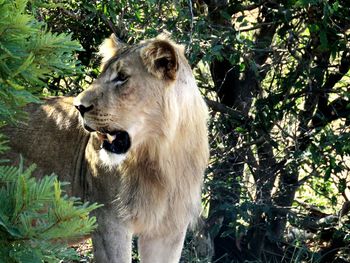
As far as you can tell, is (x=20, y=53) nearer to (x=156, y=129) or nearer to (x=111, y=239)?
(x=156, y=129)

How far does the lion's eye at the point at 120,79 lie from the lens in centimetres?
410

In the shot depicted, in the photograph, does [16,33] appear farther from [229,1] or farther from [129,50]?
[229,1]

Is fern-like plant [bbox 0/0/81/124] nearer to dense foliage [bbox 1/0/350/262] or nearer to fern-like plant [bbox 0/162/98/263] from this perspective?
fern-like plant [bbox 0/162/98/263]

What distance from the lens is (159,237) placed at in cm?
455

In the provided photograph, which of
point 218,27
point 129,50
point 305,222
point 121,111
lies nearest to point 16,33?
point 121,111

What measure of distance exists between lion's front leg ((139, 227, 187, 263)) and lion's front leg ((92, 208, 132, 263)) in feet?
0.77

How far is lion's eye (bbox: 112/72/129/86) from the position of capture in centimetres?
410

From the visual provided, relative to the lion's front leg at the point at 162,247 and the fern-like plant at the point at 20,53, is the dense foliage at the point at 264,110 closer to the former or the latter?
the lion's front leg at the point at 162,247

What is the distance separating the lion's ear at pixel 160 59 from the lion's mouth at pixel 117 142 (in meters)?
0.33

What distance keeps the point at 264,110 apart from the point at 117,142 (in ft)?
6.55

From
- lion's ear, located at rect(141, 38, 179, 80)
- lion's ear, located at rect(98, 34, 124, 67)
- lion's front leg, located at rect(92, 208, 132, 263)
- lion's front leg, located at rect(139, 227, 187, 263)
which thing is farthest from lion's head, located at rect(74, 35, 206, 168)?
lion's front leg, located at rect(139, 227, 187, 263)

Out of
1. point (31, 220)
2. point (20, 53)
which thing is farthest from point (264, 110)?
point (31, 220)

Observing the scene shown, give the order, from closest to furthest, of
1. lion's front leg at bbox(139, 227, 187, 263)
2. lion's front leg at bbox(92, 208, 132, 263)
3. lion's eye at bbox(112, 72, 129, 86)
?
lion's eye at bbox(112, 72, 129, 86) < lion's front leg at bbox(92, 208, 132, 263) < lion's front leg at bbox(139, 227, 187, 263)

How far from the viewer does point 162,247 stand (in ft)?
15.1
